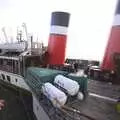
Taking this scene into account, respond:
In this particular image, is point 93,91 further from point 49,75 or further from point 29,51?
point 29,51

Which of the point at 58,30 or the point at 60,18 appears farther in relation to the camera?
the point at 58,30

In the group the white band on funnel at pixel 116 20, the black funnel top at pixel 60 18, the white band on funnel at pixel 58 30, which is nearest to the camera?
the white band on funnel at pixel 116 20

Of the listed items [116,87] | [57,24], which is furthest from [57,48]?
[116,87]

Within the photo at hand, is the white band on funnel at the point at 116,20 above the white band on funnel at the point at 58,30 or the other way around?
above

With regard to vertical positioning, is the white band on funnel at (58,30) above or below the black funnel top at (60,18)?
below

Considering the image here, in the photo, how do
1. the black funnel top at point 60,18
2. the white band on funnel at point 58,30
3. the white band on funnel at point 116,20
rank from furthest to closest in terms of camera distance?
→ the white band on funnel at point 58,30 → the black funnel top at point 60,18 → the white band on funnel at point 116,20

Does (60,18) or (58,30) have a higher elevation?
(60,18)

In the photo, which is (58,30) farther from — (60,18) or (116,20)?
(116,20)

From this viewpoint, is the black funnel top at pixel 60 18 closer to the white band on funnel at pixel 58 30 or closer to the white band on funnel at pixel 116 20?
the white band on funnel at pixel 58 30

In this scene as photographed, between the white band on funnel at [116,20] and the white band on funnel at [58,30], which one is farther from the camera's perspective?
the white band on funnel at [58,30]

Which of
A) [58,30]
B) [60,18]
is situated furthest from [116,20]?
[58,30]

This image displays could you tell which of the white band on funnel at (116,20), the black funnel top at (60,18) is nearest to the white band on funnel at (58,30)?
the black funnel top at (60,18)

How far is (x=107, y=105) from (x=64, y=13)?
118 inches

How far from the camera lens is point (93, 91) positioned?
128 inches
